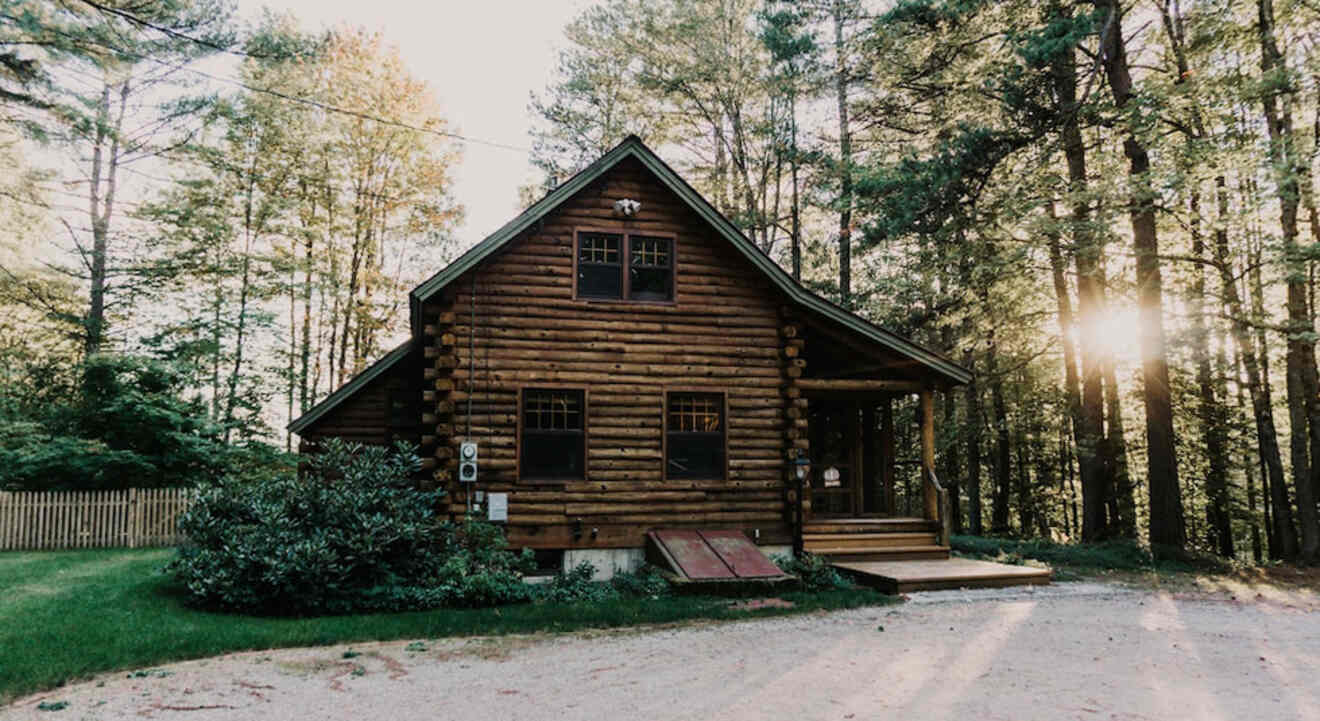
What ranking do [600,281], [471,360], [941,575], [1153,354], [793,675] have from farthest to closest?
[1153,354]
[600,281]
[471,360]
[941,575]
[793,675]

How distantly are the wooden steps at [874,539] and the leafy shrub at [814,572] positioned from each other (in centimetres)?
63

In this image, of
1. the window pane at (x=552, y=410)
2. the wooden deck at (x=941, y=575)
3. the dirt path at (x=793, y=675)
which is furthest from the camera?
the window pane at (x=552, y=410)

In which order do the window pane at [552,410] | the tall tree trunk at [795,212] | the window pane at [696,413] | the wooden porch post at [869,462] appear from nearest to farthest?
1. the window pane at [552,410]
2. the window pane at [696,413]
3. the wooden porch post at [869,462]
4. the tall tree trunk at [795,212]

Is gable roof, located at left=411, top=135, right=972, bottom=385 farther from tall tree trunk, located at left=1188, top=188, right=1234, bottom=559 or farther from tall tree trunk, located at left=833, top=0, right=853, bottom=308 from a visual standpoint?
tall tree trunk, located at left=1188, top=188, right=1234, bottom=559

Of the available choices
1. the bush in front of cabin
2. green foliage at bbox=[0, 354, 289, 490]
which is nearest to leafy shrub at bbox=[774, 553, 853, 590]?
the bush in front of cabin

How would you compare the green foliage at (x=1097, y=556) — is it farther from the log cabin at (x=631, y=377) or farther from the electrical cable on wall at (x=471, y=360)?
the electrical cable on wall at (x=471, y=360)

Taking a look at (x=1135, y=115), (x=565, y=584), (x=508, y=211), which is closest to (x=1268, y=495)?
(x=1135, y=115)

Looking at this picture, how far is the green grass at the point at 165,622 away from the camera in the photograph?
24.7 ft

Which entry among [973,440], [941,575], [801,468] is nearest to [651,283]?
[801,468]

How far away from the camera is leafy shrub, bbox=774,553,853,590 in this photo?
1218cm

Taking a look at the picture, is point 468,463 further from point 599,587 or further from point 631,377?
point 631,377

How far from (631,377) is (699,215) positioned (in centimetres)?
312

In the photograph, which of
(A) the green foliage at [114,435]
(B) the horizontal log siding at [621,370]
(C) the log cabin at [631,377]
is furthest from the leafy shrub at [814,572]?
(A) the green foliage at [114,435]

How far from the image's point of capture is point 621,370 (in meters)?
13.2
